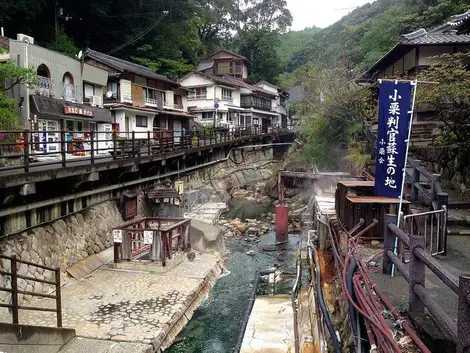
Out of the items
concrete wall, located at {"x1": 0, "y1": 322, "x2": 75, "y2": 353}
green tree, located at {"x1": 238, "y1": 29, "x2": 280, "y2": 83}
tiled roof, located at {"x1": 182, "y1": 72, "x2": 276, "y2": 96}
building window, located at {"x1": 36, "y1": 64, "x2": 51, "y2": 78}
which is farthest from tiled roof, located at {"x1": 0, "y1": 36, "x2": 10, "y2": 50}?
green tree, located at {"x1": 238, "y1": 29, "x2": 280, "y2": 83}

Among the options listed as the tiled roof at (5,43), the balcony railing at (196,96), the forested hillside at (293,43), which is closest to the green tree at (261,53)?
the forested hillside at (293,43)

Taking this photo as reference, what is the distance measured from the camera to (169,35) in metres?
48.3

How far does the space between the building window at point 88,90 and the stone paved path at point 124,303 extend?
58.0 feet

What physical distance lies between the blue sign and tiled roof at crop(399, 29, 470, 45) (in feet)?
53.5

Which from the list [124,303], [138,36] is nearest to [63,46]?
[138,36]

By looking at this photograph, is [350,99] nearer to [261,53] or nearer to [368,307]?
[368,307]

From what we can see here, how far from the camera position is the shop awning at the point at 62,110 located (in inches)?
859

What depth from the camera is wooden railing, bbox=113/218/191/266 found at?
15.3m

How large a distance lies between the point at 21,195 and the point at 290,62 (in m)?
79.3

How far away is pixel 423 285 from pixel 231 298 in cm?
1045

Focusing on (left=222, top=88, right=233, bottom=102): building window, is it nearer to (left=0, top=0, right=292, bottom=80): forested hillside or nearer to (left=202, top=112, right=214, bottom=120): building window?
(left=202, top=112, right=214, bottom=120): building window

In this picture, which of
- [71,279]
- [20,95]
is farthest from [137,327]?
[20,95]

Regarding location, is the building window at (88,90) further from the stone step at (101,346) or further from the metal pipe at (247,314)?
the stone step at (101,346)

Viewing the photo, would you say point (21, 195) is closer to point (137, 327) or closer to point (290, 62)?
point (137, 327)
